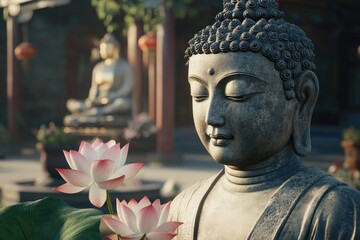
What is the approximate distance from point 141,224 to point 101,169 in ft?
0.45

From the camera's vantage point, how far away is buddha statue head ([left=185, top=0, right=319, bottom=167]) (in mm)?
1887

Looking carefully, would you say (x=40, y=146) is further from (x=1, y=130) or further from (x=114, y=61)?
(x=1, y=130)

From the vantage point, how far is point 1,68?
1669 cm

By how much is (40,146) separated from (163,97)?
399 centimetres

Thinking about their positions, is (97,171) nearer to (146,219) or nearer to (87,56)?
(146,219)

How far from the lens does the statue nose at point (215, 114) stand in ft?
6.20

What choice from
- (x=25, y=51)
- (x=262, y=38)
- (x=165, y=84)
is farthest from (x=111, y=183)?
(x=25, y=51)

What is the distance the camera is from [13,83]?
1449cm

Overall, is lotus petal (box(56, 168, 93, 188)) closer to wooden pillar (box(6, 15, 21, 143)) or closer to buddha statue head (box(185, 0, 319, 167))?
buddha statue head (box(185, 0, 319, 167))

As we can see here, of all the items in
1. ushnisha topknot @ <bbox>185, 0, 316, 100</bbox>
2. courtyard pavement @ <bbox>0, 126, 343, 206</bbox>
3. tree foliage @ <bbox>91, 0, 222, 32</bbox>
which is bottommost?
courtyard pavement @ <bbox>0, 126, 343, 206</bbox>

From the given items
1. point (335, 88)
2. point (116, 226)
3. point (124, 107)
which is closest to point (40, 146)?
point (124, 107)

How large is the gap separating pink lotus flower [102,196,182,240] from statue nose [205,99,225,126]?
0.52 m

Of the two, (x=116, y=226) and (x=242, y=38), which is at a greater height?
(x=242, y=38)

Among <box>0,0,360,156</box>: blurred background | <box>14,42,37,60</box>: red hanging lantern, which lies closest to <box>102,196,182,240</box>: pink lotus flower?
<box>0,0,360,156</box>: blurred background
